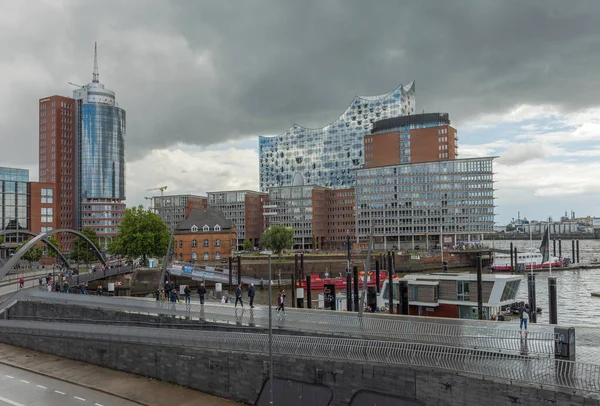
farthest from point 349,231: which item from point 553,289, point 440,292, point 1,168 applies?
point 553,289

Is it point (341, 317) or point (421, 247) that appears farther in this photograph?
point (421, 247)

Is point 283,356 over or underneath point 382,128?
underneath

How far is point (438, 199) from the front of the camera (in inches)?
5556

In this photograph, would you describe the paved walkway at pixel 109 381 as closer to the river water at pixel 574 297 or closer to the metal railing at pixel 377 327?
the metal railing at pixel 377 327

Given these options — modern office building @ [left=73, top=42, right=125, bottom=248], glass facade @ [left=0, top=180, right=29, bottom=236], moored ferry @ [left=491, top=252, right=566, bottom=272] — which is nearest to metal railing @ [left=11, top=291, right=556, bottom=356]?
moored ferry @ [left=491, top=252, right=566, bottom=272]

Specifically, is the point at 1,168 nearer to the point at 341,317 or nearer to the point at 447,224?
the point at 447,224

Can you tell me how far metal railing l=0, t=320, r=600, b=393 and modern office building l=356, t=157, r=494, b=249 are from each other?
11322cm

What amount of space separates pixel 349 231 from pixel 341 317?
439 ft

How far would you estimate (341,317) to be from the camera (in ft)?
88.0

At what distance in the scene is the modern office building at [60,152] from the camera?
161 metres

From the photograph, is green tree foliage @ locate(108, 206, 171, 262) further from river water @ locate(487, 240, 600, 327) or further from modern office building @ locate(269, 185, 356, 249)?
modern office building @ locate(269, 185, 356, 249)

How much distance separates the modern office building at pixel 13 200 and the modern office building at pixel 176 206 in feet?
177

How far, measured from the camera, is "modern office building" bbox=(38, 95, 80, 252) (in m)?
161

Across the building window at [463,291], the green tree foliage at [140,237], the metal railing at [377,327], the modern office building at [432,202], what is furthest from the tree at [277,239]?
the metal railing at [377,327]
